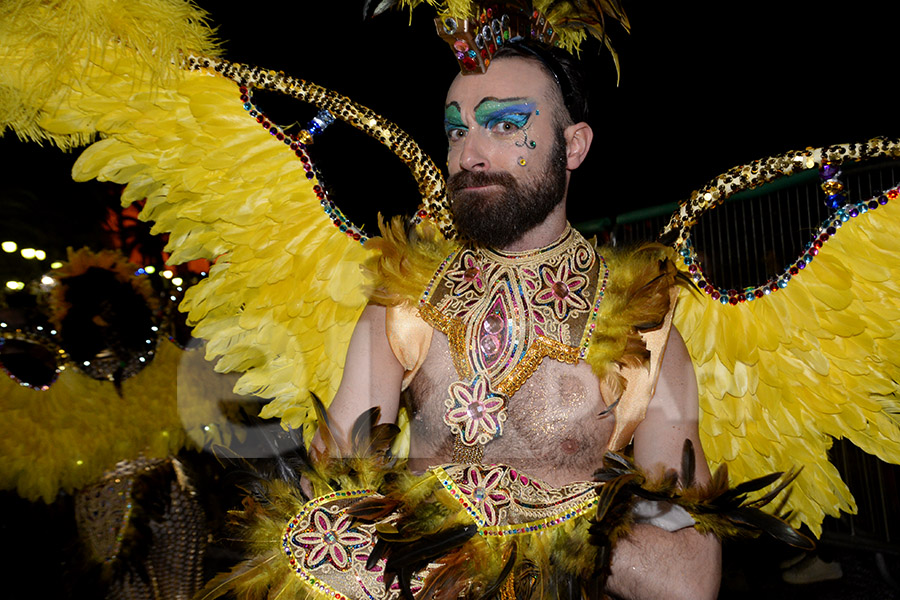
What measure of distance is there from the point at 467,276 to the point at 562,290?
194 millimetres

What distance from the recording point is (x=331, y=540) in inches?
45.7

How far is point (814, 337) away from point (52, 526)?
75.9 inches

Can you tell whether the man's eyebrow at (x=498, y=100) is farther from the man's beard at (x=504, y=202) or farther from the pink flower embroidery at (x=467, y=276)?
the pink flower embroidery at (x=467, y=276)

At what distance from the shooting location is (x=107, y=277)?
1975mm

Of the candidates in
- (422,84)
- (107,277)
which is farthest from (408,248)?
(107,277)

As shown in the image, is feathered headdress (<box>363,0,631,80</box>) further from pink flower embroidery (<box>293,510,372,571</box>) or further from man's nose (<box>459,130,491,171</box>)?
pink flower embroidery (<box>293,510,372,571</box>)

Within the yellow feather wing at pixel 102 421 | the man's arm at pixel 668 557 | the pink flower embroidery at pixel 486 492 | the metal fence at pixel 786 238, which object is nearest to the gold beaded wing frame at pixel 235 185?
the yellow feather wing at pixel 102 421

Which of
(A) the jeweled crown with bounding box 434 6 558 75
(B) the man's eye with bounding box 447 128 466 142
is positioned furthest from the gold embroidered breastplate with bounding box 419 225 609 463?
(A) the jeweled crown with bounding box 434 6 558 75

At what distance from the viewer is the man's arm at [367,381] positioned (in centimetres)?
139

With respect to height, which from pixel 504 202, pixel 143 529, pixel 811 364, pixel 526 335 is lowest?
pixel 143 529

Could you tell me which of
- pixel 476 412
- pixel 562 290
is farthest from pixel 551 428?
pixel 562 290

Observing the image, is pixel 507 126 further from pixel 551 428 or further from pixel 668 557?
pixel 668 557

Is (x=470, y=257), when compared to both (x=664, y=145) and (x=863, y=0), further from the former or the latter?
(x=863, y=0)

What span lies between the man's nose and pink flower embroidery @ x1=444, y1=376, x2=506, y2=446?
389 millimetres
